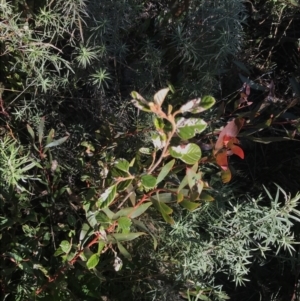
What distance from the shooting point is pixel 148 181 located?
0.96 meters

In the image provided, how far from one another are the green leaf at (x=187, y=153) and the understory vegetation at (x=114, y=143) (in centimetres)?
A: 20

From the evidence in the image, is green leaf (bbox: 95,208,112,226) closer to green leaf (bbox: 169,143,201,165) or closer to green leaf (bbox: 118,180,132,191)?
green leaf (bbox: 118,180,132,191)

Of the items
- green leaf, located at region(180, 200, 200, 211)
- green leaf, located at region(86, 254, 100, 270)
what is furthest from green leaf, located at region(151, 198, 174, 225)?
green leaf, located at region(86, 254, 100, 270)

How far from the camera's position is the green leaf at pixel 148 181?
0.95 metres

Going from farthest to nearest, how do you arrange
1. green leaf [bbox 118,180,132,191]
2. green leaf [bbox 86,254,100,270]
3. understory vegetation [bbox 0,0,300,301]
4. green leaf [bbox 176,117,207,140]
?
understory vegetation [bbox 0,0,300,301], green leaf [bbox 86,254,100,270], green leaf [bbox 118,180,132,191], green leaf [bbox 176,117,207,140]

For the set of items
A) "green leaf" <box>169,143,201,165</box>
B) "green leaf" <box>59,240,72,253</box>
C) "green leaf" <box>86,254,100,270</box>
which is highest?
"green leaf" <box>169,143,201,165</box>

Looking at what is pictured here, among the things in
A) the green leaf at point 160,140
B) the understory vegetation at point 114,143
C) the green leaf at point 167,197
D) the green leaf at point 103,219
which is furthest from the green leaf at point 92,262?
the green leaf at point 160,140

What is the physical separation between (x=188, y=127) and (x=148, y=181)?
0.14m

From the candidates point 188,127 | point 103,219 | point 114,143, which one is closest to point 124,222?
point 103,219

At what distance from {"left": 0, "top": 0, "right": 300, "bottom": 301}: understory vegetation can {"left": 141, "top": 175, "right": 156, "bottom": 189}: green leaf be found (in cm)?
15

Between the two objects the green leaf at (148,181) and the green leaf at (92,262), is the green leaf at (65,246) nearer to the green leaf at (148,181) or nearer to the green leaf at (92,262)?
the green leaf at (92,262)

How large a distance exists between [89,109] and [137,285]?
1.83ft

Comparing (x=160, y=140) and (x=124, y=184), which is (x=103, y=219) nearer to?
(x=124, y=184)

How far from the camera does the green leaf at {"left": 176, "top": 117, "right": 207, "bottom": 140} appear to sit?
2.90 feet
